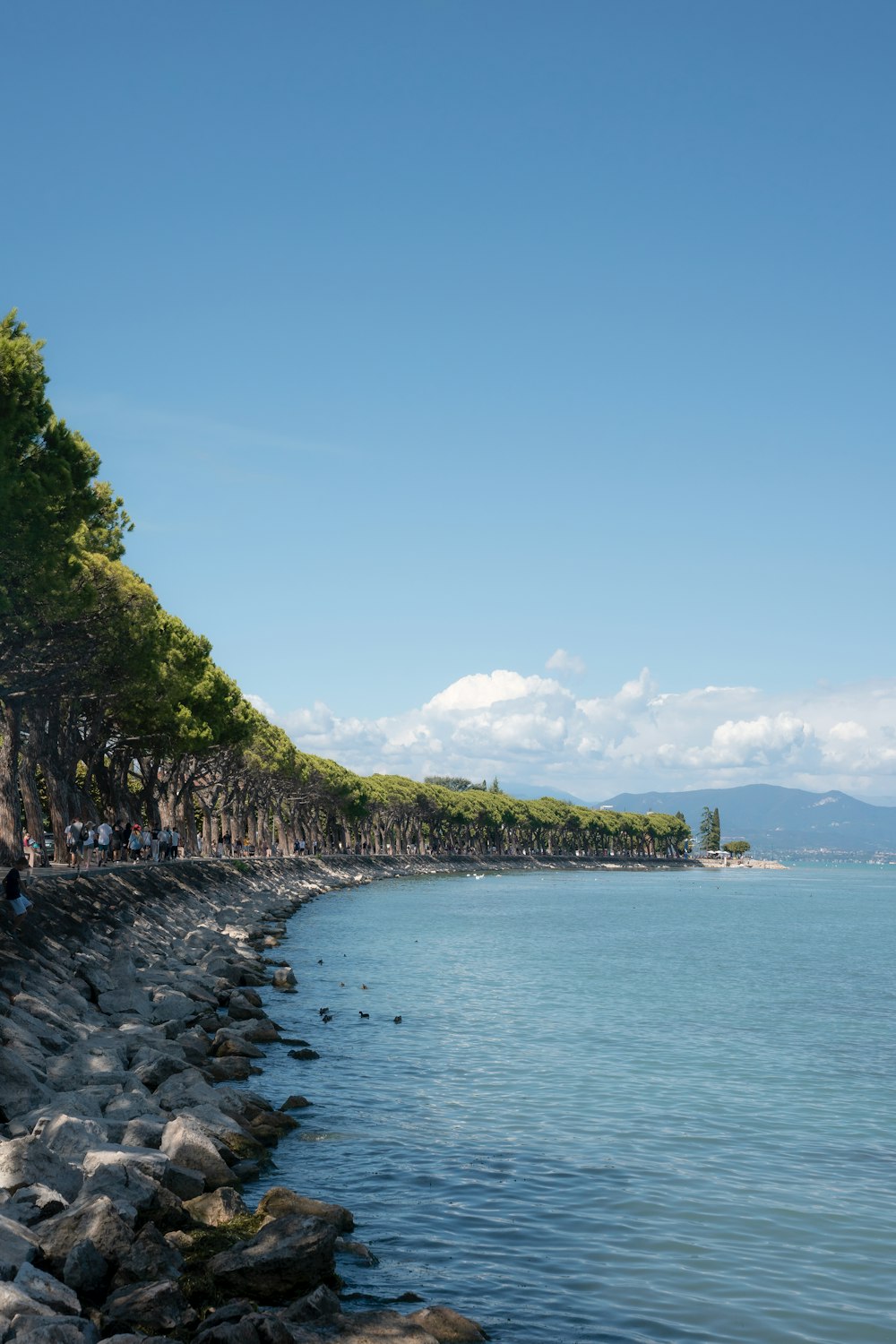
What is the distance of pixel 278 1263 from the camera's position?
1296 cm

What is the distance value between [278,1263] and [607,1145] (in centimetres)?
883

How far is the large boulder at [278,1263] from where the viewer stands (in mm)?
12836

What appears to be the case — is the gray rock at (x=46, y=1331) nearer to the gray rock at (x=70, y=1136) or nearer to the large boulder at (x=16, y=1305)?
the large boulder at (x=16, y=1305)

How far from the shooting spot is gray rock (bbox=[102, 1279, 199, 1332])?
1159cm

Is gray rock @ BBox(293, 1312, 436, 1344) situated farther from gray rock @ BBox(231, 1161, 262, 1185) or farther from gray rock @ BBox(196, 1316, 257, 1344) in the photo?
gray rock @ BBox(231, 1161, 262, 1185)

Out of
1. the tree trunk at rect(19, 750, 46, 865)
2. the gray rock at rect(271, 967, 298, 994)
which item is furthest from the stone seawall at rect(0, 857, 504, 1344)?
the tree trunk at rect(19, 750, 46, 865)

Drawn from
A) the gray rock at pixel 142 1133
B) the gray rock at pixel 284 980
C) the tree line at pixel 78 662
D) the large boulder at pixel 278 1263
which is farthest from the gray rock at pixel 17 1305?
the gray rock at pixel 284 980

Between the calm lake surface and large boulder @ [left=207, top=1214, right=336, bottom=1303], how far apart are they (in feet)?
2.17

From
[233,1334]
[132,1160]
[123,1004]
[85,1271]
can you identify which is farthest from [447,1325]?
[123,1004]

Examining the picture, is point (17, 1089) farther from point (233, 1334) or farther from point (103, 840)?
point (103, 840)

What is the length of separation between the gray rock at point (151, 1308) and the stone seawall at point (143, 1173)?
0.02 metres

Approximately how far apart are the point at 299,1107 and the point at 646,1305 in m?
10.0

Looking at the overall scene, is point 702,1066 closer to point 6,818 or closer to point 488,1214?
point 488,1214

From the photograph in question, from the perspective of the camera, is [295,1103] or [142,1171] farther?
[295,1103]
